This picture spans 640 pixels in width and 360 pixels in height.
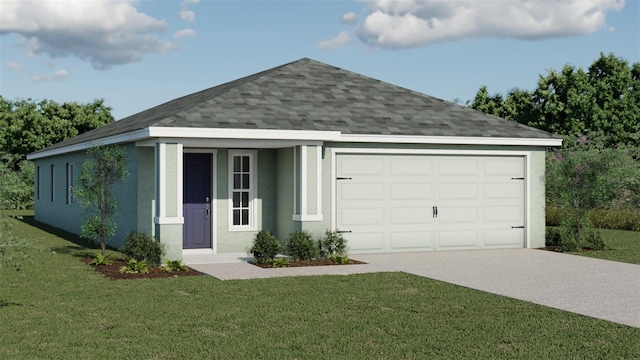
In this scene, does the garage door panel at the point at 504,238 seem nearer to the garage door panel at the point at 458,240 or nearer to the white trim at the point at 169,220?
the garage door panel at the point at 458,240

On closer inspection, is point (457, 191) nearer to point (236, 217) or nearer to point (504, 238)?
point (504, 238)

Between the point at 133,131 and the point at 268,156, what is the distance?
11.0 feet

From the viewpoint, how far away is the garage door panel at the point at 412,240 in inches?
701

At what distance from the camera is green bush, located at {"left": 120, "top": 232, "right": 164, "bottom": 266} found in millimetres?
14445

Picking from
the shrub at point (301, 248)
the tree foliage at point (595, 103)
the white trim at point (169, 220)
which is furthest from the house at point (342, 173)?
the tree foliage at point (595, 103)

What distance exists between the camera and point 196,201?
17516mm

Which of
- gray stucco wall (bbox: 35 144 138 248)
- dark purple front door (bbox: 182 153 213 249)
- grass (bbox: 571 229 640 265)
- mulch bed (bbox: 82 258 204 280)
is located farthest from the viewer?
gray stucco wall (bbox: 35 144 138 248)

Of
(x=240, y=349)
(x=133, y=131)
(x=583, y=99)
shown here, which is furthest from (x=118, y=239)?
(x=583, y=99)

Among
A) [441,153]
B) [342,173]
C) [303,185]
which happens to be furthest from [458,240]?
[303,185]

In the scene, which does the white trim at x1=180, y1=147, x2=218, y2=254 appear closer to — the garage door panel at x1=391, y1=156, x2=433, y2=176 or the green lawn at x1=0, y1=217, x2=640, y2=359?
the garage door panel at x1=391, y1=156, x2=433, y2=176

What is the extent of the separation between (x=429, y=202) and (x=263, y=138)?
183 inches

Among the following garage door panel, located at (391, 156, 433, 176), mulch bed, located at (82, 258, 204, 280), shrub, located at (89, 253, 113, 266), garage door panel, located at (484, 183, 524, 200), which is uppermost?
garage door panel, located at (391, 156, 433, 176)

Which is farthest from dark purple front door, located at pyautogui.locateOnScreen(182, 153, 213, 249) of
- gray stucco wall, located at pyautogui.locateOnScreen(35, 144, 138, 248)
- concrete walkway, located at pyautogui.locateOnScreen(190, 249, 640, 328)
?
concrete walkway, located at pyautogui.locateOnScreen(190, 249, 640, 328)

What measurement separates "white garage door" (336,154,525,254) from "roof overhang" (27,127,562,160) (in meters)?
0.50
